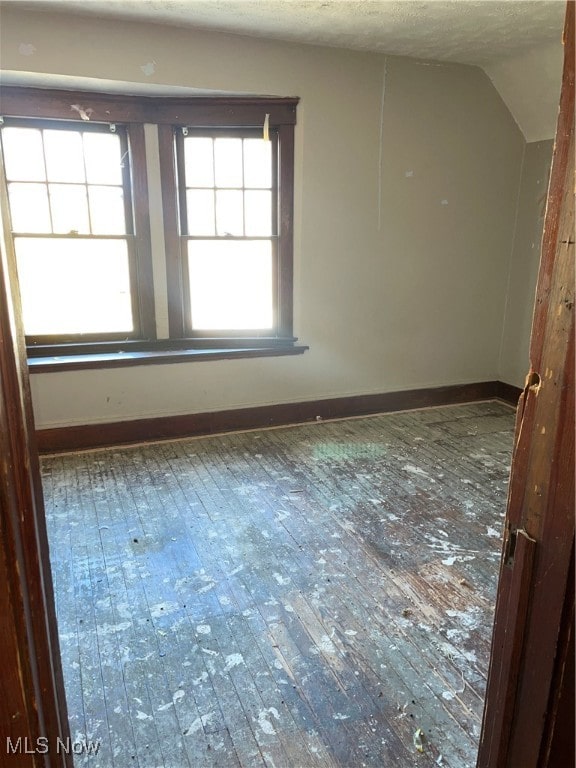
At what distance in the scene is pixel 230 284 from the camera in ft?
12.7

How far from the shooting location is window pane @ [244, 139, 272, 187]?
3611mm

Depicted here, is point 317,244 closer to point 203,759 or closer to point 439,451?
point 439,451

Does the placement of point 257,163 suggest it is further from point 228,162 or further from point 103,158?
point 103,158

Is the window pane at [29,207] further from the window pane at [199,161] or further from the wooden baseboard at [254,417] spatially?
the wooden baseboard at [254,417]

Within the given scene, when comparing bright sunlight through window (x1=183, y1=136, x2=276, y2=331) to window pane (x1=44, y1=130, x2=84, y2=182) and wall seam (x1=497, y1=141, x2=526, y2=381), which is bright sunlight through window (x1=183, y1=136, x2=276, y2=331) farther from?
wall seam (x1=497, y1=141, x2=526, y2=381)

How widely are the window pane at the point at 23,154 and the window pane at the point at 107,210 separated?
33 centimetres

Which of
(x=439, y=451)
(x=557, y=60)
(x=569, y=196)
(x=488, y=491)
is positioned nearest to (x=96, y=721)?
(x=569, y=196)

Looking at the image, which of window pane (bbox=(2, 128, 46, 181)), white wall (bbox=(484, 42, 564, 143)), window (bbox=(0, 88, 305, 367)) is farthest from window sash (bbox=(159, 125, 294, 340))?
white wall (bbox=(484, 42, 564, 143))

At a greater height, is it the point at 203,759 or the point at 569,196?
the point at 569,196

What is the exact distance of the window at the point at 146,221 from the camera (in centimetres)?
331

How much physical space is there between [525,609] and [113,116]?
3546 mm

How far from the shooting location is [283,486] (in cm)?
316

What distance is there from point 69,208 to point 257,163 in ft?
4.31

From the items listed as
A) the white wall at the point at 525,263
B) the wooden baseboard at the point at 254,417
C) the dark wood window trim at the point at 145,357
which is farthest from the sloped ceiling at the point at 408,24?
the wooden baseboard at the point at 254,417
